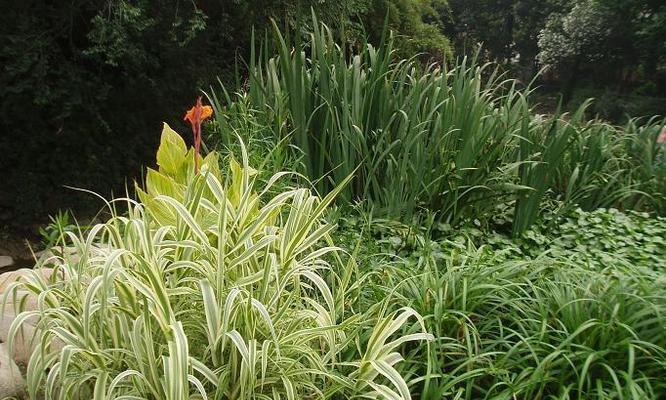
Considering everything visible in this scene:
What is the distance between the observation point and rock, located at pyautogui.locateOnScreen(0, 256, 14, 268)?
19.3ft

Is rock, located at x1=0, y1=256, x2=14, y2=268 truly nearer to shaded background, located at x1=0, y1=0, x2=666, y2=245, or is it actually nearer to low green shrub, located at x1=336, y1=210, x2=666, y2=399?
shaded background, located at x1=0, y1=0, x2=666, y2=245

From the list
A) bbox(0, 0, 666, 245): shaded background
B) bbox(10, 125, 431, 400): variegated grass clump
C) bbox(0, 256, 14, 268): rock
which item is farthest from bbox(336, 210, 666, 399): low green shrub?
bbox(0, 256, 14, 268): rock

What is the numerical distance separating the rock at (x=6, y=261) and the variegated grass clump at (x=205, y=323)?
4.62m

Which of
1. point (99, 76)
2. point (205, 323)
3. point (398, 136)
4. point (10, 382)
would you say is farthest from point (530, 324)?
point (99, 76)

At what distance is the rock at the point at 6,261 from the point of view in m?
5.87

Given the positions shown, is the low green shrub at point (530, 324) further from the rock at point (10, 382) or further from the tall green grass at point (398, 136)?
the rock at point (10, 382)

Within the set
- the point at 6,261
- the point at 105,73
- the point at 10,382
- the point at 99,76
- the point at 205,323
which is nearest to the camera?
the point at 205,323

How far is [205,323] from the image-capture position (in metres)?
1.70

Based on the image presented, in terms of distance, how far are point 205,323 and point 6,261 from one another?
518cm

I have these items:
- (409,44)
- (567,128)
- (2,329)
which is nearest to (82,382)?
(2,329)

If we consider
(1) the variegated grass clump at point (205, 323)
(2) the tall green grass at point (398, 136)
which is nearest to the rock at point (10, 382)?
(1) the variegated grass clump at point (205, 323)

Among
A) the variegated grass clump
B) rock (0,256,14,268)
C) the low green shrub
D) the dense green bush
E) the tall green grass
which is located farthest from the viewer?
the dense green bush

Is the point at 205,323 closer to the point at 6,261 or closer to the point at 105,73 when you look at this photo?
the point at 6,261

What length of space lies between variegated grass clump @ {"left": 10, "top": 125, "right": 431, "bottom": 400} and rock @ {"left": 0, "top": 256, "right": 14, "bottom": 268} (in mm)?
4623
